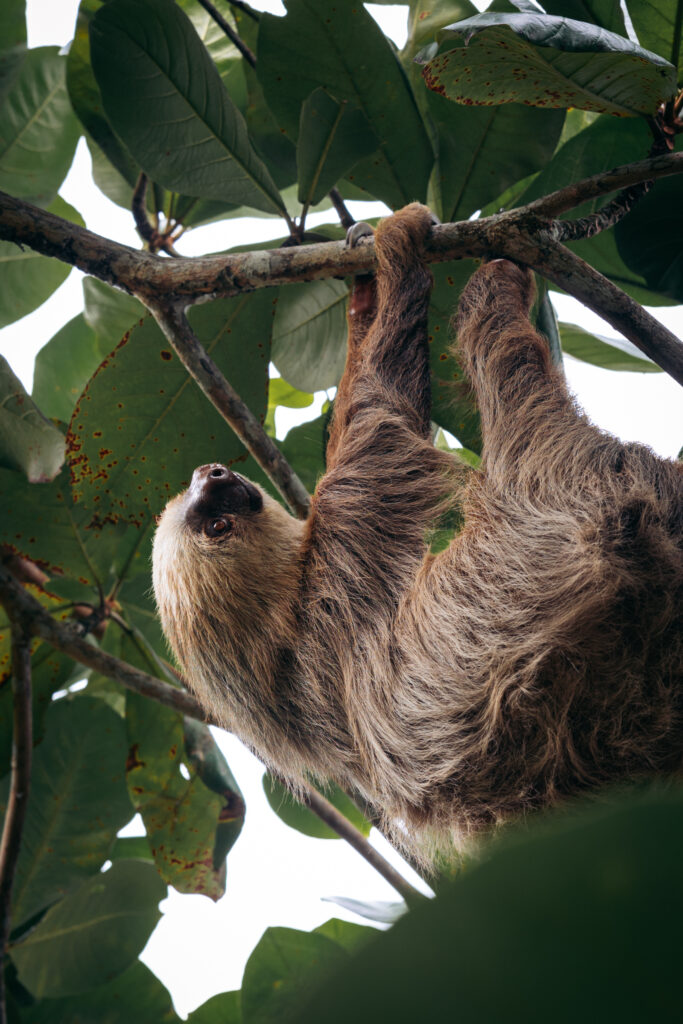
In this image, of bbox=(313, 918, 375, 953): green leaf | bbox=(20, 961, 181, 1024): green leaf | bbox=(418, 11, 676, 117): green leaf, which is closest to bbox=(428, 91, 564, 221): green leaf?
bbox=(418, 11, 676, 117): green leaf

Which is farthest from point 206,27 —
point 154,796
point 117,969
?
point 117,969

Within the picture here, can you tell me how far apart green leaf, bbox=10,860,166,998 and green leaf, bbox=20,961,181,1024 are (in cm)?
19

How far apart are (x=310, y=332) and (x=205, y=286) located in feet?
2.67

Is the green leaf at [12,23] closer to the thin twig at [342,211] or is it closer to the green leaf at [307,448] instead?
the thin twig at [342,211]

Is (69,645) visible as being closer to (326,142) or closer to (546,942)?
(326,142)

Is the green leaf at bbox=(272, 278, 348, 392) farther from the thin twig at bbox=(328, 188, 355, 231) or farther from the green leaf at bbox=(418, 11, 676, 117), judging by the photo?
the green leaf at bbox=(418, 11, 676, 117)

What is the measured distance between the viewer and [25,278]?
3293 millimetres

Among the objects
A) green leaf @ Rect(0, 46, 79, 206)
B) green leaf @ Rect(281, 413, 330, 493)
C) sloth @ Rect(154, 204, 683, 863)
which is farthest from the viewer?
green leaf @ Rect(281, 413, 330, 493)

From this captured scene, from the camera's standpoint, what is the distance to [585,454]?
224 cm

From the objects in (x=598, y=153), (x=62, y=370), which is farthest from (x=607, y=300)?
(x=62, y=370)

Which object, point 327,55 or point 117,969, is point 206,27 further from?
point 117,969

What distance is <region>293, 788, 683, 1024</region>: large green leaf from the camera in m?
0.53

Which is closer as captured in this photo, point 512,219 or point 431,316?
point 512,219

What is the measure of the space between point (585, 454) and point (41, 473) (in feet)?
5.38
